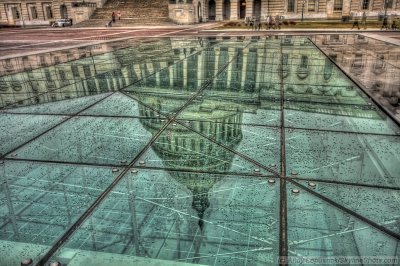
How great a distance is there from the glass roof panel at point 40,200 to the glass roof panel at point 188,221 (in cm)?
30

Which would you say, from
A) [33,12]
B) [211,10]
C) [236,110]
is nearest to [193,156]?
[236,110]

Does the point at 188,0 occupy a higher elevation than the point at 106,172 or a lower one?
higher

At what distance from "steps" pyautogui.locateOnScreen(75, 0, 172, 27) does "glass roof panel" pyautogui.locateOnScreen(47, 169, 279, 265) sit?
54690 mm

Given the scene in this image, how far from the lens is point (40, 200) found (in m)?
4.91

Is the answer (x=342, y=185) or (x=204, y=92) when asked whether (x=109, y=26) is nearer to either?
(x=204, y=92)

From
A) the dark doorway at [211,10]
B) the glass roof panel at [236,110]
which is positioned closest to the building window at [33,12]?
the dark doorway at [211,10]

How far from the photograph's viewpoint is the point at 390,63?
15633mm

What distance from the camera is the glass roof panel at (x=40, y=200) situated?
4.02 meters

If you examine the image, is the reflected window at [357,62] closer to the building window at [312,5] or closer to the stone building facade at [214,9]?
the stone building facade at [214,9]

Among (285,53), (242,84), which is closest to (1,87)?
(242,84)

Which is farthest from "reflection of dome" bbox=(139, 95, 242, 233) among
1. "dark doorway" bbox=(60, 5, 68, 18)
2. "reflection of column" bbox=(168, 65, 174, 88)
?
"dark doorway" bbox=(60, 5, 68, 18)

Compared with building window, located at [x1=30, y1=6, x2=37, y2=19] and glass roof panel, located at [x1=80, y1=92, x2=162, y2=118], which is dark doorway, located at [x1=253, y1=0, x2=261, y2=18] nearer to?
building window, located at [x1=30, y1=6, x2=37, y2=19]

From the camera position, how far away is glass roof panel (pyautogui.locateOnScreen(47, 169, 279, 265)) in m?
3.79

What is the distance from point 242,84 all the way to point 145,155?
606 cm
